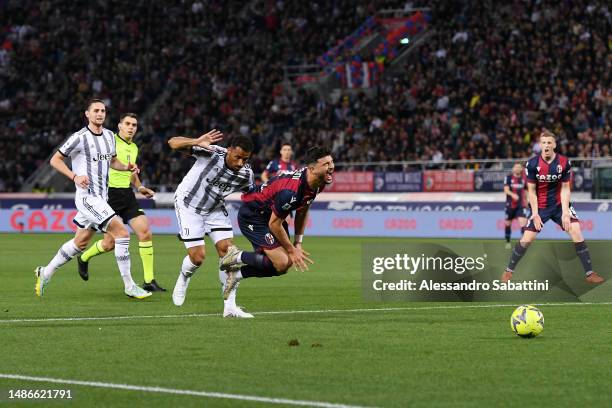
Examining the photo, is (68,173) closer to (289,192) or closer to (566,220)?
(289,192)

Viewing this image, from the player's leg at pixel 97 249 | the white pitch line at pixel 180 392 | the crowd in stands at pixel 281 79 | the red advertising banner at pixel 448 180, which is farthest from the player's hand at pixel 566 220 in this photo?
the red advertising banner at pixel 448 180

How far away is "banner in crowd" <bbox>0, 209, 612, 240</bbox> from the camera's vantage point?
32156 millimetres

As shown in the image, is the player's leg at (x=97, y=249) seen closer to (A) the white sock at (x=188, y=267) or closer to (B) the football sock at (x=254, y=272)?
(A) the white sock at (x=188, y=267)

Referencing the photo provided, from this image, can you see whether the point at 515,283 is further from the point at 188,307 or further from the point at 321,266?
the point at 321,266

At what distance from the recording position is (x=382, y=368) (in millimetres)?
8531

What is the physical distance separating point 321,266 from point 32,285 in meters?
6.42

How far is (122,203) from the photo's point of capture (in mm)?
16016

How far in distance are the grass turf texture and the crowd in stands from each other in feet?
73.0

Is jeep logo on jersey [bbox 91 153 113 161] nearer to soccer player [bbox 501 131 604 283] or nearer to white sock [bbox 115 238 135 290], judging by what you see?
white sock [bbox 115 238 135 290]

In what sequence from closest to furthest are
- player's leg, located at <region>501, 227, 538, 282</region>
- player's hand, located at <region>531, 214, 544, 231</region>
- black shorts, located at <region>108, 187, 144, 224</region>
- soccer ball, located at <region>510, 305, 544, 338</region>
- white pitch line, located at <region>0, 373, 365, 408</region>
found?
white pitch line, located at <region>0, 373, 365, 408</region> < soccer ball, located at <region>510, 305, 544, 338</region> < player's leg, located at <region>501, 227, 538, 282</region> < black shorts, located at <region>108, 187, 144, 224</region> < player's hand, located at <region>531, 214, 544, 231</region>

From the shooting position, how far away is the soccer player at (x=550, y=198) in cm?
1605

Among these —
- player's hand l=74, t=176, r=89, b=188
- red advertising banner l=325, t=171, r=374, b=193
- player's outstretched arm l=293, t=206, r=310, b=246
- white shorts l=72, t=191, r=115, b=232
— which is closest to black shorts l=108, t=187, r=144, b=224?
white shorts l=72, t=191, r=115, b=232

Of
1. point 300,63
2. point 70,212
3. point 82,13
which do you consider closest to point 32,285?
point 70,212

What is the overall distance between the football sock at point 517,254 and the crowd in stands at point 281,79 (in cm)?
1875
